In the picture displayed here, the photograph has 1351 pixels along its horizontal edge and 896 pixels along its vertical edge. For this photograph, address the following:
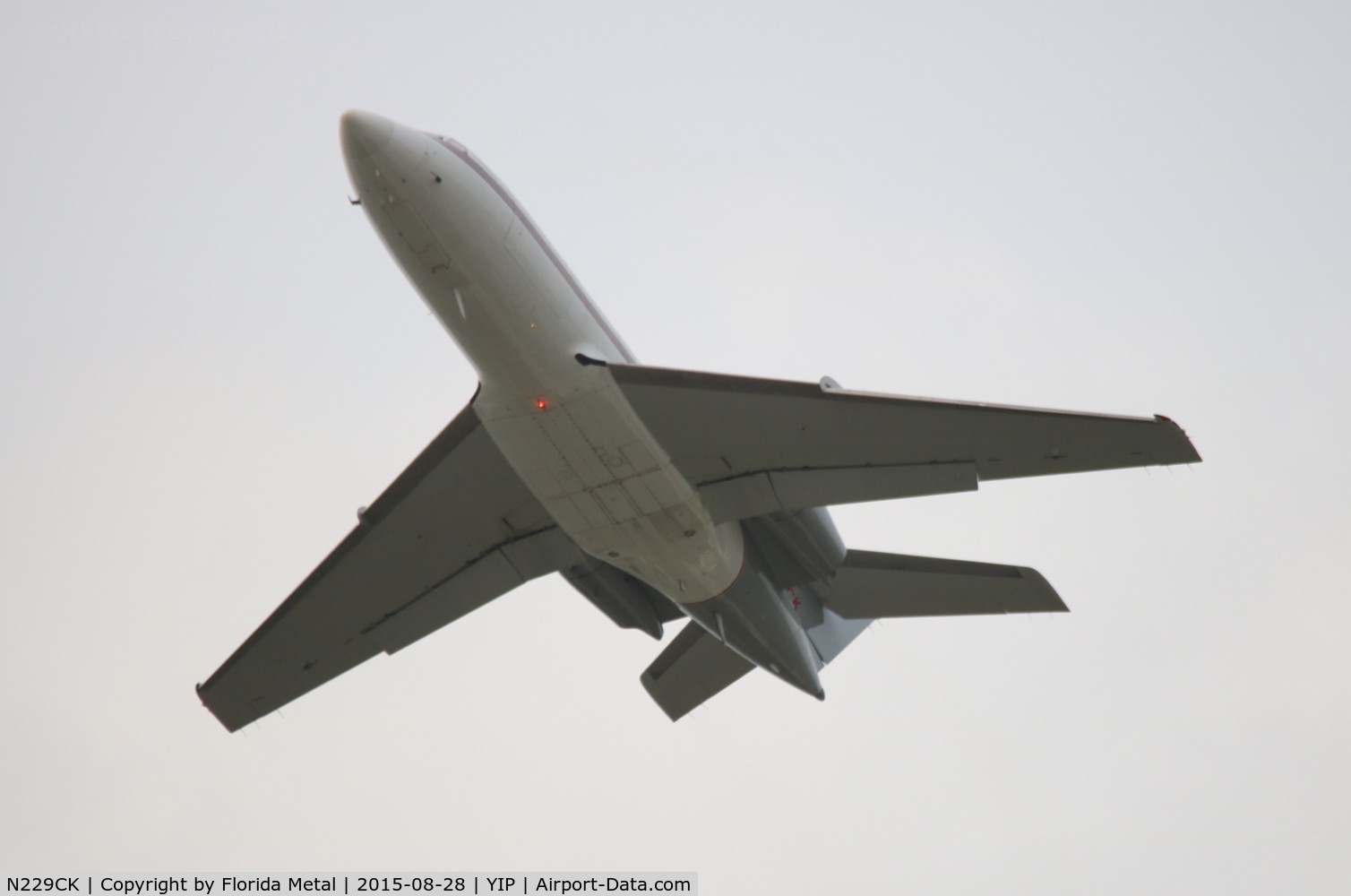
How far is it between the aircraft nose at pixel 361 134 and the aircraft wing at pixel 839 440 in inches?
176

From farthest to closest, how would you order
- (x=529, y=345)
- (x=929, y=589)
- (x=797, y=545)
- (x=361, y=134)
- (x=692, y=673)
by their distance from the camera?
1. (x=692, y=673)
2. (x=929, y=589)
3. (x=797, y=545)
4. (x=529, y=345)
5. (x=361, y=134)

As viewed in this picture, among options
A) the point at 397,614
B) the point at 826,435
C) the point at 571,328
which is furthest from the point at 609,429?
the point at 397,614

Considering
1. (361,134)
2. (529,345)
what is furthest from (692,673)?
(361,134)

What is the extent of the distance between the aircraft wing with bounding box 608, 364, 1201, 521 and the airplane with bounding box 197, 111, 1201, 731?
3cm

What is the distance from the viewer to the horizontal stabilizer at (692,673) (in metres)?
26.8

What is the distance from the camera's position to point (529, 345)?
20.1 m

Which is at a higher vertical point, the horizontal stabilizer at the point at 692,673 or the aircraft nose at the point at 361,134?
the aircraft nose at the point at 361,134

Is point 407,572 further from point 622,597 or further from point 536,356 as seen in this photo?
point 536,356

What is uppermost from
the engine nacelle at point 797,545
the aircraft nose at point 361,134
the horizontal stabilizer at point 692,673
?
the aircraft nose at point 361,134

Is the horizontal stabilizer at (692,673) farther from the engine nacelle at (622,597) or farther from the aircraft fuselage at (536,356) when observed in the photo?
the aircraft fuselage at (536,356)

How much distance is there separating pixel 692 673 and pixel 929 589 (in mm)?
4875

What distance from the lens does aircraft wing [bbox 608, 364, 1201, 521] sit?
20047 mm

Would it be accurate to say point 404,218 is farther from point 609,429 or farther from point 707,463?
point 707,463

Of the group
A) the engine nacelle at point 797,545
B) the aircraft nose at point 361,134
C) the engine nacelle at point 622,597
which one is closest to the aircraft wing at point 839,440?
the engine nacelle at point 797,545
